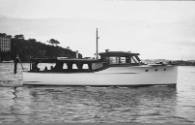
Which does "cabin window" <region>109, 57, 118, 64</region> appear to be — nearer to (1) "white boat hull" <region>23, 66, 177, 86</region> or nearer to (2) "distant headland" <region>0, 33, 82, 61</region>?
(1) "white boat hull" <region>23, 66, 177, 86</region>

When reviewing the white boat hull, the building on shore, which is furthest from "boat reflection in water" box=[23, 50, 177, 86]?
the building on shore

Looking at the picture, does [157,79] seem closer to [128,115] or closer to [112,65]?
[112,65]

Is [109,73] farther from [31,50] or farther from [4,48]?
[31,50]

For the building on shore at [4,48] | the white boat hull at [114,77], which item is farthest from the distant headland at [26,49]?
the white boat hull at [114,77]

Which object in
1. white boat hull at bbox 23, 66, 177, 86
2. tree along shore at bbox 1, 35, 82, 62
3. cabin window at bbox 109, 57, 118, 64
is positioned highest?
tree along shore at bbox 1, 35, 82, 62

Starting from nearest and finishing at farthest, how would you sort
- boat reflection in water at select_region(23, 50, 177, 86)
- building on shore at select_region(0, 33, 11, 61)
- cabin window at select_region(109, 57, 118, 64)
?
boat reflection in water at select_region(23, 50, 177, 86), cabin window at select_region(109, 57, 118, 64), building on shore at select_region(0, 33, 11, 61)

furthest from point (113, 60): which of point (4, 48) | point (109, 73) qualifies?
point (4, 48)

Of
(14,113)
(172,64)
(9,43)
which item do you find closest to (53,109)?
(14,113)

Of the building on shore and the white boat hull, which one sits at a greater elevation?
the building on shore

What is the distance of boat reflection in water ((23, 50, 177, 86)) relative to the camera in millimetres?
21719

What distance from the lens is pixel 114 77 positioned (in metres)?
21.9

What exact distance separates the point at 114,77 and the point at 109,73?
497mm

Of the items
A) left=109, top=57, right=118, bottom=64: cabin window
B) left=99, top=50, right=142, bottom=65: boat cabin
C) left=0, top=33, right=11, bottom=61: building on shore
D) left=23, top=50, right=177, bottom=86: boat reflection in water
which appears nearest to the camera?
left=23, top=50, right=177, bottom=86: boat reflection in water

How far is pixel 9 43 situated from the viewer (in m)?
Answer: 168
